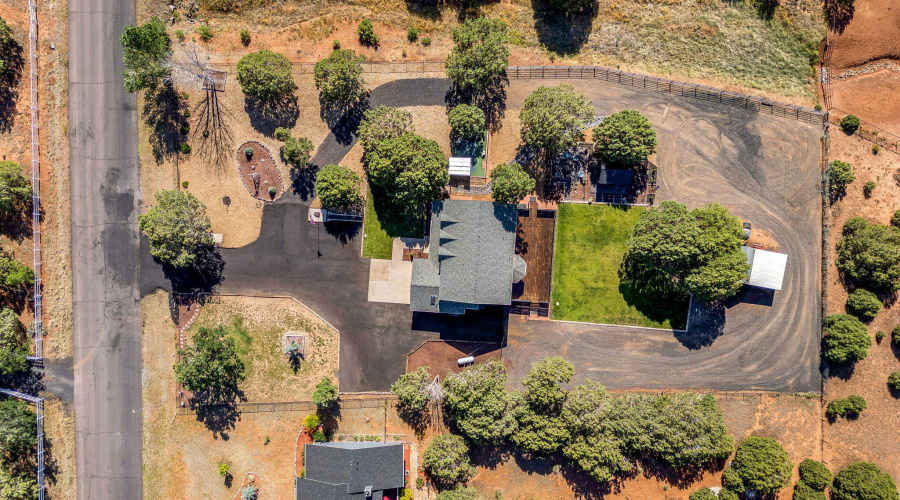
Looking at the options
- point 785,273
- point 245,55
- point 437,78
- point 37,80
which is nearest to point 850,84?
point 785,273

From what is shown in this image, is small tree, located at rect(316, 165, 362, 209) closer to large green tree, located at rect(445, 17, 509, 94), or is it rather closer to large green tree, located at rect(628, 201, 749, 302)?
large green tree, located at rect(445, 17, 509, 94)

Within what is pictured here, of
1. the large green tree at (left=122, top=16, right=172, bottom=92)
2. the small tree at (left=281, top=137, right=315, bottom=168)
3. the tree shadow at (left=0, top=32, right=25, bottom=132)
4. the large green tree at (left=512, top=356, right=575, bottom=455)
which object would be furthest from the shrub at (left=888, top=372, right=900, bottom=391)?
the tree shadow at (left=0, top=32, right=25, bottom=132)

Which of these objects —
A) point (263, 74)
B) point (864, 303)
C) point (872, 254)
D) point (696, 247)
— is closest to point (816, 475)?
point (864, 303)

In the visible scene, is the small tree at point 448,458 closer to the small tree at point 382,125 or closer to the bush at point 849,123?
the small tree at point 382,125

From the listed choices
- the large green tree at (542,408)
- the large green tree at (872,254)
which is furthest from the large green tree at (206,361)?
the large green tree at (872,254)

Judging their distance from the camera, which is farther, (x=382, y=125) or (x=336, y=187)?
(x=382, y=125)

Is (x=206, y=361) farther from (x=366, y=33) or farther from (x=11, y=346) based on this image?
(x=366, y=33)
